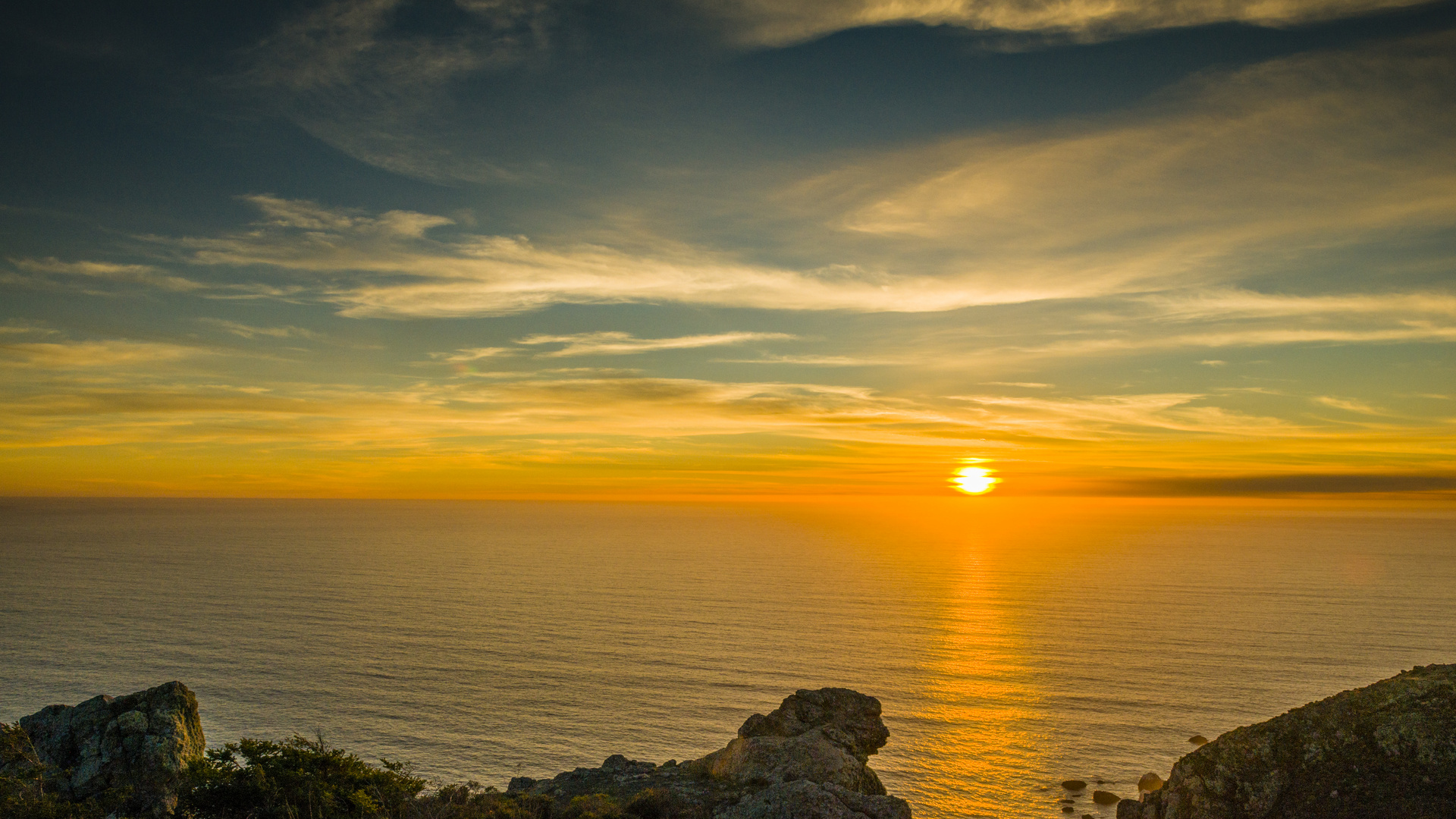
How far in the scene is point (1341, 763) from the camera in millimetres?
18062

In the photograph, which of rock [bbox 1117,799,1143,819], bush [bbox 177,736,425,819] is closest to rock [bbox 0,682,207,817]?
bush [bbox 177,736,425,819]

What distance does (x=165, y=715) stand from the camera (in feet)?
99.7

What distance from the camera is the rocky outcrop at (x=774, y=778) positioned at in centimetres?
1972

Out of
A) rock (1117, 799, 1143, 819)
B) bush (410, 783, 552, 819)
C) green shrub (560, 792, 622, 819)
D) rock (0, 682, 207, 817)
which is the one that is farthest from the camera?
rock (0, 682, 207, 817)

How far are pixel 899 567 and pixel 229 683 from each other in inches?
5302

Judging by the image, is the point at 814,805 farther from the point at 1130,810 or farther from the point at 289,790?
the point at 289,790

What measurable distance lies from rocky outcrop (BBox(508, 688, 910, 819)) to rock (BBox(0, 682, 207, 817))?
44.7 feet

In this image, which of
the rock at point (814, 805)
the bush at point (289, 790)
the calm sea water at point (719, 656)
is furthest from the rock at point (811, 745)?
the calm sea water at point (719, 656)

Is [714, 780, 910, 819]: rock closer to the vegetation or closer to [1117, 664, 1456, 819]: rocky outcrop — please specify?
the vegetation

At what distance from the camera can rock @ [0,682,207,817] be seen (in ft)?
92.9

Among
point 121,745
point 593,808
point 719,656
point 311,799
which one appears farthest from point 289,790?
point 719,656

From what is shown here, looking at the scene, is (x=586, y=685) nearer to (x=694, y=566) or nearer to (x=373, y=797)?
(x=373, y=797)

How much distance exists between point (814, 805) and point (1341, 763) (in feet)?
43.3

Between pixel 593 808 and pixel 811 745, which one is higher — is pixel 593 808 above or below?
below
